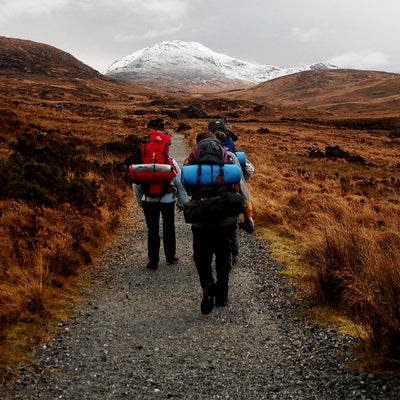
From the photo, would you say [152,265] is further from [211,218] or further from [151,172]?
[211,218]

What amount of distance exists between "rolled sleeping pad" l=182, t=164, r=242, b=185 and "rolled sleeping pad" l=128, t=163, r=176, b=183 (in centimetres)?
128

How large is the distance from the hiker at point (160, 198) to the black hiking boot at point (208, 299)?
4.27ft

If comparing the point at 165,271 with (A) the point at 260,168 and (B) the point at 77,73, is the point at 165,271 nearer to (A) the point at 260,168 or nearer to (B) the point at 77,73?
(A) the point at 260,168

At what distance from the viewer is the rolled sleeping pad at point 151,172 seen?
5.19m

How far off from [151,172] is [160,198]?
0.54 metres

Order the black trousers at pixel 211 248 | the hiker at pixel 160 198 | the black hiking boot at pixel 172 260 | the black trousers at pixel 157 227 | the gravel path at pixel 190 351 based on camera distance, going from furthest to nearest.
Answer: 1. the black hiking boot at pixel 172 260
2. the black trousers at pixel 157 227
3. the hiker at pixel 160 198
4. the black trousers at pixel 211 248
5. the gravel path at pixel 190 351

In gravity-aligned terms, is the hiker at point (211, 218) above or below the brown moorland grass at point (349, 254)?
above

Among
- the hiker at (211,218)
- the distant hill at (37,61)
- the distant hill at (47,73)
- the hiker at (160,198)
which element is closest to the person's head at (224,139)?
the hiker at (160,198)

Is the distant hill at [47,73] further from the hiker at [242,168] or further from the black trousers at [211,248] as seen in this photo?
the black trousers at [211,248]

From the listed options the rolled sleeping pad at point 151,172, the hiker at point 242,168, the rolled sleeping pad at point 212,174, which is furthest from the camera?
the rolled sleeping pad at point 151,172

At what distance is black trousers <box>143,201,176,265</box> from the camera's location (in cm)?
571

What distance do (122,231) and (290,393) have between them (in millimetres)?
5543

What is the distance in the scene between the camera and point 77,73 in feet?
545

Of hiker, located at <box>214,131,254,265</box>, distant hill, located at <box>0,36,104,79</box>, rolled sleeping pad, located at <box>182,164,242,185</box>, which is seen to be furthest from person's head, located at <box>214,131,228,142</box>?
distant hill, located at <box>0,36,104,79</box>
